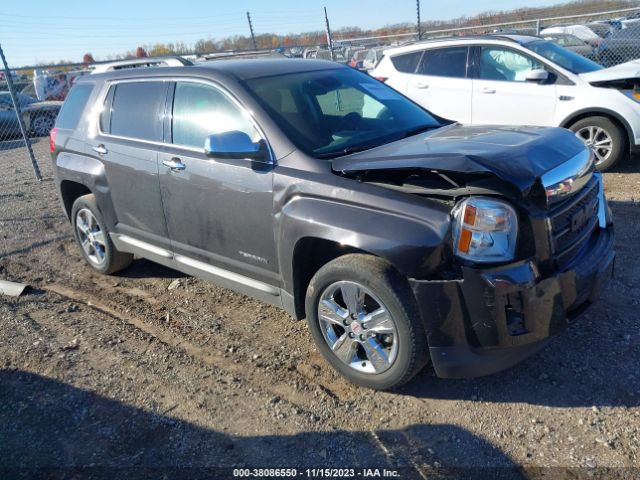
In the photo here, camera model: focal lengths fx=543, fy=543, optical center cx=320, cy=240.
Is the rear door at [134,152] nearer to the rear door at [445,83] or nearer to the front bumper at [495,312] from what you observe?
the front bumper at [495,312]

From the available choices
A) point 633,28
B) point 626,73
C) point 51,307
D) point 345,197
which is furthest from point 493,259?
point 633,28

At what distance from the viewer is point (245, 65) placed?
4.04 meters

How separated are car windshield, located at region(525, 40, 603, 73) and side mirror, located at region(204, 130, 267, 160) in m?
5.54

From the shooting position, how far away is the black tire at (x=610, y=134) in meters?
6.96

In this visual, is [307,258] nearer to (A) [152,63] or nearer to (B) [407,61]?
(A) [152,63]

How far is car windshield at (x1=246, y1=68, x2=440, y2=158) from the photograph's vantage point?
350cm

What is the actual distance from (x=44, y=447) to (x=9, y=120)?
49.4 ft

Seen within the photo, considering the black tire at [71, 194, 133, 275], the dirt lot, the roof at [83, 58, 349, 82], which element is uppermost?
the roof at [83, 58, 349, 82]

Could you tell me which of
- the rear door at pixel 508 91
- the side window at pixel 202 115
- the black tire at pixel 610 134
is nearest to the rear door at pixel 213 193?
the side window at pixel 202 115

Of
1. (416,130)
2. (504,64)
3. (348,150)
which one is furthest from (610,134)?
(348,150)

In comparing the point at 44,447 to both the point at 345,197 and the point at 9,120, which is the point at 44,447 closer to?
the point at 345,197

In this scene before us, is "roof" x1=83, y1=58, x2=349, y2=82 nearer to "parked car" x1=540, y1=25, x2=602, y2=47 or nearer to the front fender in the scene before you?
the front fender

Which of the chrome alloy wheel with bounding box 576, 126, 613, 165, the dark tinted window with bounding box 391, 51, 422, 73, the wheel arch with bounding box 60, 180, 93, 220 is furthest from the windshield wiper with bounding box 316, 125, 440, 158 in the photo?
the dark tinted window with bounding box 391, 51, 422, 73

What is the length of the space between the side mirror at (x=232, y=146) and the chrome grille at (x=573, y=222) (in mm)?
1733
